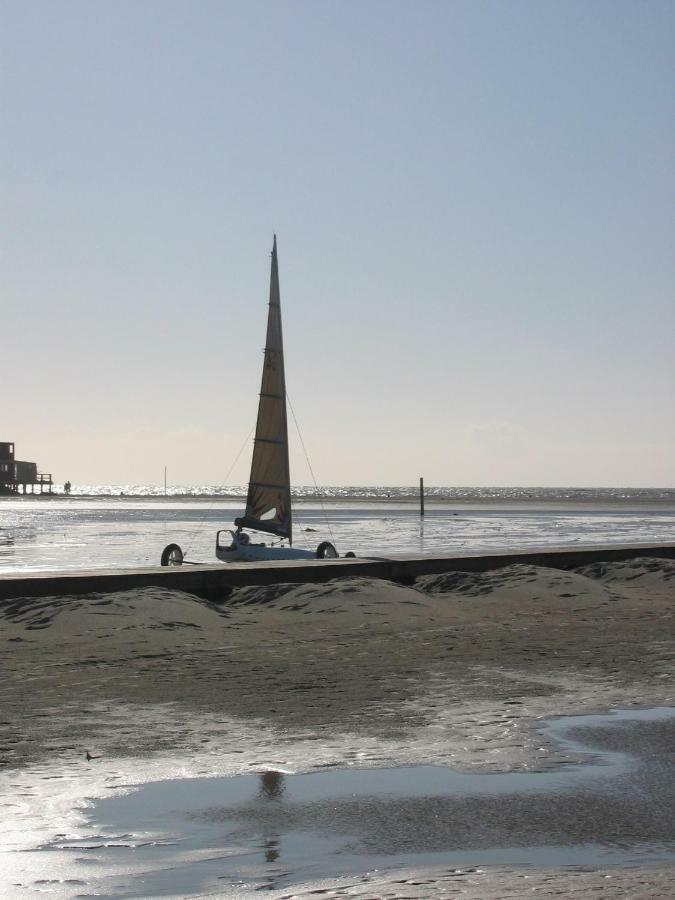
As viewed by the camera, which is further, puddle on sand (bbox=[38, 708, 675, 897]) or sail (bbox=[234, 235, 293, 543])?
sail (bbox=[234, 235, 293, 543])

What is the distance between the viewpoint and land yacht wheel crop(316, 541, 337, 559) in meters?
26.5

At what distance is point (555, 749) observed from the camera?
7.62 m

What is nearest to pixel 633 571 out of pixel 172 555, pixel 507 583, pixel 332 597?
pixel 507 583

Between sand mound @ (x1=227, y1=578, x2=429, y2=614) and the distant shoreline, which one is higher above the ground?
sand mound @ (x1=227, y1=578, x2=429, y2=614)

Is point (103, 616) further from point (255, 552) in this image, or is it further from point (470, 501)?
point (470, 501)

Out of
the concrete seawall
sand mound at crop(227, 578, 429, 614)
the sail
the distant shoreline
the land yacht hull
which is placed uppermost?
the sail

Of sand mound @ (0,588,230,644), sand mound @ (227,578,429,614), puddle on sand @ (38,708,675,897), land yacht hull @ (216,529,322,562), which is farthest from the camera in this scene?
land yacht hull @ (216,529,322,562)

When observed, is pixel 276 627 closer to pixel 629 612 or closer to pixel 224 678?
pixel 224 678

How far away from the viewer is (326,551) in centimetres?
2716

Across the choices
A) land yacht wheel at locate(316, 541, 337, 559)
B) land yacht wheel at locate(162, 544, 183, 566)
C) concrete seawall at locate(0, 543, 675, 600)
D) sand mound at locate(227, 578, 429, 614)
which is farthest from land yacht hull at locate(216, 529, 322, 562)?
sand mound at locate(227, 578, 429, 614)

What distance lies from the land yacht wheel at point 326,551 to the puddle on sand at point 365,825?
19.2 meters

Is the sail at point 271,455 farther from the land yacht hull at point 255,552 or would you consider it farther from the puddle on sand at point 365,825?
the puddle on sand at point 365,825

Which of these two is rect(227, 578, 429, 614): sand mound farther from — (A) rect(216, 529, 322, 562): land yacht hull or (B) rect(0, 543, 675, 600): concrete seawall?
(A) rect(216, 529, 322, 562): land yacht hull

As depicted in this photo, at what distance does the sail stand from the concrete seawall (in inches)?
505
